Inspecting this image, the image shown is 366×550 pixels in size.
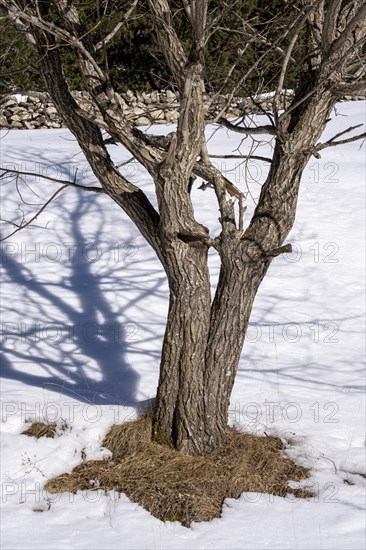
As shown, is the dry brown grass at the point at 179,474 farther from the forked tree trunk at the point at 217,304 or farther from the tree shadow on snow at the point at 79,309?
the tree shadow on snow at the point at 79,309

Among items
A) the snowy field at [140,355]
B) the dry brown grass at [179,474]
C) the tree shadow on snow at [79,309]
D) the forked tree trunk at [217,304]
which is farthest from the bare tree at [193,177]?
the tree shadow on snow at [79,309]

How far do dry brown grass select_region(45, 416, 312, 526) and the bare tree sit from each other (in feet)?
→ 0.48

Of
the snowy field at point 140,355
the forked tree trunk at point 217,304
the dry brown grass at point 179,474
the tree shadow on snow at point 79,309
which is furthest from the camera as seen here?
the tree shadow on snow at point 79,309

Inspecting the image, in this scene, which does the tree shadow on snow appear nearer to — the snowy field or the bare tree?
the snowy field

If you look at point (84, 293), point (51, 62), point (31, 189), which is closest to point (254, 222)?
point (51, 62)

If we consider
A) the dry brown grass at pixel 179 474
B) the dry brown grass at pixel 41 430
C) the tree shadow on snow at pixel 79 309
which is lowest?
the dry brown grass at pixel 179 474

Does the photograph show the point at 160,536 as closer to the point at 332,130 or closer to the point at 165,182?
the point at 165,182

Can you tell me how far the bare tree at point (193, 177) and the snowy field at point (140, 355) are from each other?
0.65 m

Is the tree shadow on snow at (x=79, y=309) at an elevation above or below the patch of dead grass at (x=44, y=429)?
above

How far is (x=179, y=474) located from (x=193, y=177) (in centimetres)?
186

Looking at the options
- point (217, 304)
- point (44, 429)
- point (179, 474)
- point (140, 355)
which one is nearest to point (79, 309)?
point (140, 355)

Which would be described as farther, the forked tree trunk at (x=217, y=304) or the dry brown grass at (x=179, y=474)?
the forked tree trunk at (x=217, y=304)

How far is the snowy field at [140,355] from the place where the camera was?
4.05 metres

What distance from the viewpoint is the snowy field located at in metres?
4.05
